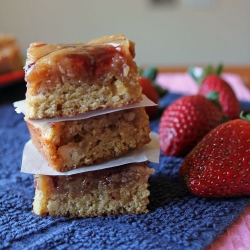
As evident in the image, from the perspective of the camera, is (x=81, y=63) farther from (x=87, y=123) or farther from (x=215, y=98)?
(x=215, y=98)

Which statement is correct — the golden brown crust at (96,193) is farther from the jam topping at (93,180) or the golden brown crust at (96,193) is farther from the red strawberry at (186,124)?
the red strawberry at (186,124)

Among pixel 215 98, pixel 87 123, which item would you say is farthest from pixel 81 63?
pixel 215 98

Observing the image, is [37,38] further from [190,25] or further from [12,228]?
[12,228]

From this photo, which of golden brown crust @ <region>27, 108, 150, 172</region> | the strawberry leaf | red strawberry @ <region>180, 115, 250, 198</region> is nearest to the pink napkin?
the strawberry leaf

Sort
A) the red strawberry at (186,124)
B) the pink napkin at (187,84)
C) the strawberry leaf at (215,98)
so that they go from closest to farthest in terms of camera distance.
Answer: the red strawberry at (186,124) < the strawberry leaf at (215,98) < the pink napkin at (187,84)

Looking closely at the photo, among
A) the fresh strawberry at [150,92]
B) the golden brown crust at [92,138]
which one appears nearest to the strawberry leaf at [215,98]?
the fresh strawberry at [150,92]

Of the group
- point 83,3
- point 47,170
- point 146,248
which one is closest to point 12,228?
point 47,170

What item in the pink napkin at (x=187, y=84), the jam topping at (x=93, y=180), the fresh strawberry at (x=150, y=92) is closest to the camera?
the jam topping at (x=93, y=180)
